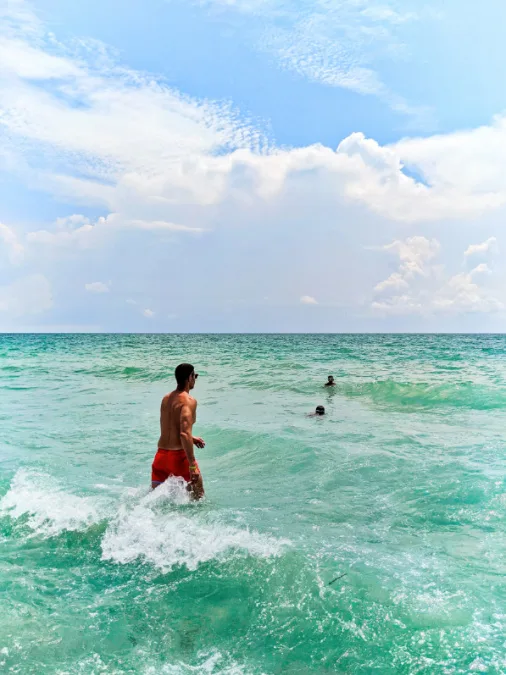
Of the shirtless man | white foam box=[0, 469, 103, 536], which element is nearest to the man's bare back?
the shirtless man

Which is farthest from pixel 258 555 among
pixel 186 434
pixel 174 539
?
pixel 186 434

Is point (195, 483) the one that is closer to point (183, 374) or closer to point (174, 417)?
point (174, 417)

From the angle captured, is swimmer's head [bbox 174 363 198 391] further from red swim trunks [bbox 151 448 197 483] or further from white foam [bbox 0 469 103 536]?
white foam [bbox 0 469 103 536]

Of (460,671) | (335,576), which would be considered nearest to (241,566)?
(335,576)

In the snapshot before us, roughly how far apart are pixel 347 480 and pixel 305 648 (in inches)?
182

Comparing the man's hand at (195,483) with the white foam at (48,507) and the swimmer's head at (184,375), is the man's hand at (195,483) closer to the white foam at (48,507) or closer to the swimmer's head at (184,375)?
the swimmer's head at (184,375)

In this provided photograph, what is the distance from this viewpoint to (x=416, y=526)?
21.0ft

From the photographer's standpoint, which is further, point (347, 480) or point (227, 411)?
point (227, 411)

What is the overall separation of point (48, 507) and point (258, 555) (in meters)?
3.18

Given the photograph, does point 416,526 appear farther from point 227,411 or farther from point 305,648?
point 227,411

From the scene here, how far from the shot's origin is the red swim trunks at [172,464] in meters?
6.52

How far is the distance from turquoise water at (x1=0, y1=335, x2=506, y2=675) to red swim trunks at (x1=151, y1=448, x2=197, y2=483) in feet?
1.08

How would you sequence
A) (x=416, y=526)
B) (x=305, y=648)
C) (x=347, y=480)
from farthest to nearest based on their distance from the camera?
1. (x=347, y=480)
2. (x=416, y=526)
3. (x=305, y=648)

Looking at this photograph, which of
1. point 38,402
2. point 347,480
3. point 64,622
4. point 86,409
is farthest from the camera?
point 38,402
